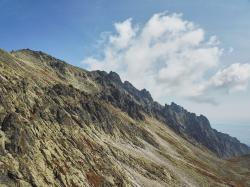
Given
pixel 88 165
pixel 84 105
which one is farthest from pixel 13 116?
pixel 84 105

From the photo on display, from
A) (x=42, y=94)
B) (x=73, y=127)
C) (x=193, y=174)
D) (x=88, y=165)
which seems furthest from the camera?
(x=193, y=174)

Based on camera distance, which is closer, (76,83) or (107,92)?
(76,83)

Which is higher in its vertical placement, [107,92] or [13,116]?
[107,92]

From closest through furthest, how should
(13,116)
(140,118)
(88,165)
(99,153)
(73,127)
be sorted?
(13,116) < (88,165) < (99,153) < (73,127) < (140,118)

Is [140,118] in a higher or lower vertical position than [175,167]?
higher

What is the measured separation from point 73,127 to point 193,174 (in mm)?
39994

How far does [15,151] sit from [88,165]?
1894 cm

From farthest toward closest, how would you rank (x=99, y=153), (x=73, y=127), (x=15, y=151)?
(x=73, y=127)
(x=99, y=153)
(x=15, y=151)

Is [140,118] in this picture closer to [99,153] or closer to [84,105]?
[84,105]

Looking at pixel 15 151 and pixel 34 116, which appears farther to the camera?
pixel 34 116

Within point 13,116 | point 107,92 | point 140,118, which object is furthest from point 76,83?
point 13,116

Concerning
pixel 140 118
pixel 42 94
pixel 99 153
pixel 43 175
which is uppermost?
pixel 140 118

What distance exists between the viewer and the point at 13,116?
58.3 meters

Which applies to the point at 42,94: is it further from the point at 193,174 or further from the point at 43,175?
the point at 193,174
